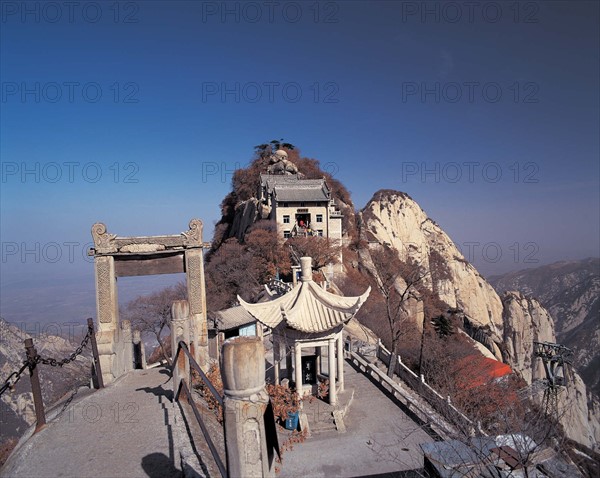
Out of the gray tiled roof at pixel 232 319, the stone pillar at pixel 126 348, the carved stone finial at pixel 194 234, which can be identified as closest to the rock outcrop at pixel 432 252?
the gray tiled roof at pixel 232 319

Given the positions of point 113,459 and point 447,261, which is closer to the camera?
point 113,459

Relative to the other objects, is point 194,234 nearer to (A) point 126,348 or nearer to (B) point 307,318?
(A) point 126,348

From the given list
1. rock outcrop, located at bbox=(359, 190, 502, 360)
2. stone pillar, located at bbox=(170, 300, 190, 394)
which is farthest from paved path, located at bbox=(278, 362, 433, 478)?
rock outcrop, located at bbox=(359, 190, 502, 360)

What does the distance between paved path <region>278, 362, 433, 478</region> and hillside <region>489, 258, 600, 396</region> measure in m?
53.5

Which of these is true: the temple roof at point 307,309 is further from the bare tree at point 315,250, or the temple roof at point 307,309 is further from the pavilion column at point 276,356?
the bare tree at point 315,250

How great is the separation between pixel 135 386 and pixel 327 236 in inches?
1195

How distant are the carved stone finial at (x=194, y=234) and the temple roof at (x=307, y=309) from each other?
3309mm

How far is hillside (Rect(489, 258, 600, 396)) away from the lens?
73.8m

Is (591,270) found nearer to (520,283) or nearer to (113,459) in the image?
(520,283)

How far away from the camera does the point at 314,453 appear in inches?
441

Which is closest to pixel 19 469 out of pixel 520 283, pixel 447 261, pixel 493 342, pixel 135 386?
pixel 135 386

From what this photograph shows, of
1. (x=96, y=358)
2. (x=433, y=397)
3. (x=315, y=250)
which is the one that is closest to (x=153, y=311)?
(x=315, y=250)

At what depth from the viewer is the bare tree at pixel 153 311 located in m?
28.4

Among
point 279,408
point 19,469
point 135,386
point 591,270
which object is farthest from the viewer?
point 591,270
